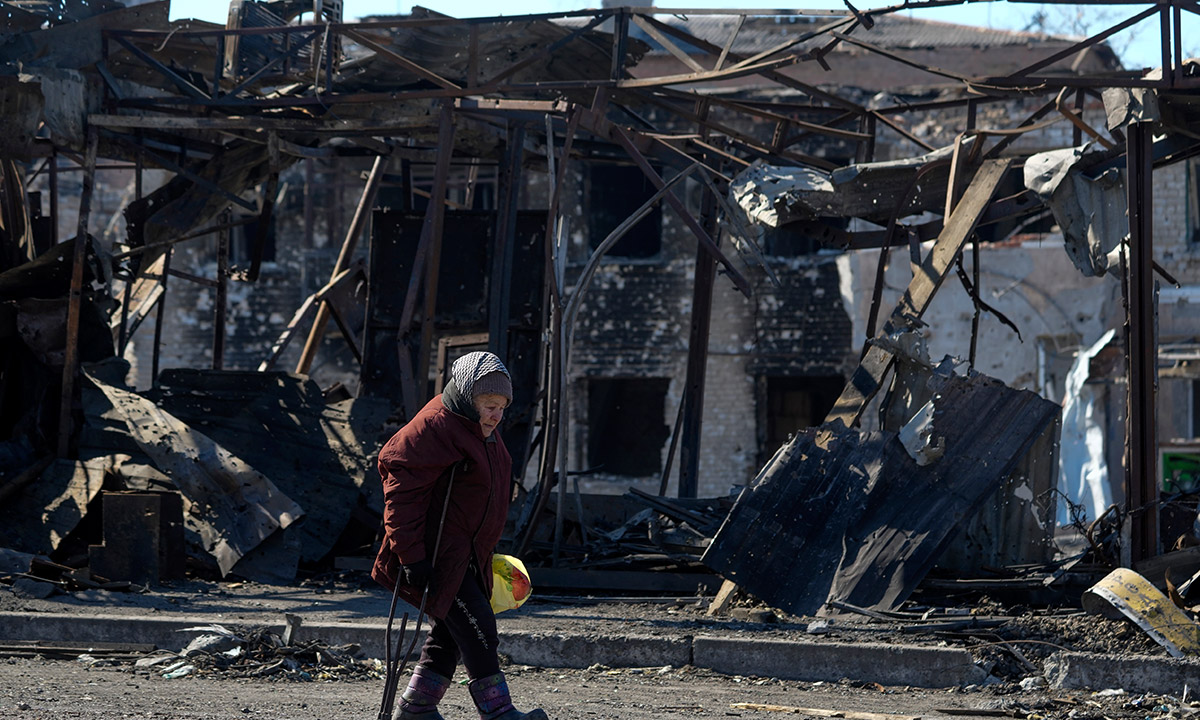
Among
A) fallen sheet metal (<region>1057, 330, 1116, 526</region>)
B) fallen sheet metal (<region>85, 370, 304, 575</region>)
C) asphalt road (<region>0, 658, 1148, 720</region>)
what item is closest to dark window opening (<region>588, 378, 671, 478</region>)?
fallen sheet metal (<region>1057, 330, 1116, 526</region>)

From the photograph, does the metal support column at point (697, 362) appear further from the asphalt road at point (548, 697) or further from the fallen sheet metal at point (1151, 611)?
the fallen sheet metal at point (1151, 611)

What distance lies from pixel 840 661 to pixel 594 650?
4.43ft

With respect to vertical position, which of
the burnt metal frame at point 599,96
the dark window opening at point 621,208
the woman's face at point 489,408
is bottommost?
the woman's face at point 489,408

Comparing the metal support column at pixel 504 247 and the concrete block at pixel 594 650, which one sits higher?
the metal support column at pixel 504 247

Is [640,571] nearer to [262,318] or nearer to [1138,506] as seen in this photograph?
[1138,506]

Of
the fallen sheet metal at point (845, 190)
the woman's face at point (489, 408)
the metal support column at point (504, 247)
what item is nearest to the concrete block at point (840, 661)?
the woman's face at point (489, 408)

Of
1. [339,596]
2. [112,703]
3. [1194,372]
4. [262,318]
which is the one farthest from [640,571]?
[262,318]

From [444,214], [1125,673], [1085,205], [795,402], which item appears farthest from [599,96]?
[795,402]

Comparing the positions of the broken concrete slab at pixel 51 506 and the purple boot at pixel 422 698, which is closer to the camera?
the purple boot at pixel 422 698

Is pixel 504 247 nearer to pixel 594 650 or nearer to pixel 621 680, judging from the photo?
pixel 594 650

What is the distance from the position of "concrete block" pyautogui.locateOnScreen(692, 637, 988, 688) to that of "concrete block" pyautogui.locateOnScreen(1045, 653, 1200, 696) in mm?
421

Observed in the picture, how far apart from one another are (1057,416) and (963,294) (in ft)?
36.9

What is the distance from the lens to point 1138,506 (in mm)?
7727

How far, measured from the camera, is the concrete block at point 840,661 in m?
6.59
